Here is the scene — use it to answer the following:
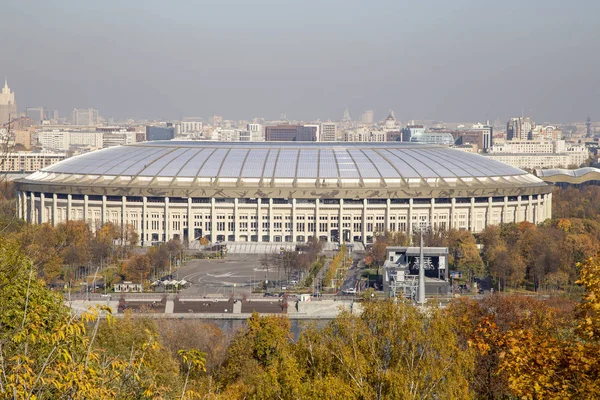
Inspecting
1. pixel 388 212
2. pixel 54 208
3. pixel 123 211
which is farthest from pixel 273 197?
pixel 54 208

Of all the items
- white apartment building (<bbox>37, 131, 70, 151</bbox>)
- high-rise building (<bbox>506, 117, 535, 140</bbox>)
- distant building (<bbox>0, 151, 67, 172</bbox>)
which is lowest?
distant building (<bbox>0, 151, 67, 172</bbox>)

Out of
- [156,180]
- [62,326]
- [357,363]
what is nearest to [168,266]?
[156,180]

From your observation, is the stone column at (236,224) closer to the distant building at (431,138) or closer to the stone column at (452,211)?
the stone column at (452,211)

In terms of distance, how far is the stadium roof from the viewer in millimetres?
64938

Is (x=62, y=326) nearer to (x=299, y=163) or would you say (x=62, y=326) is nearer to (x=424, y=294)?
(x=424, y=294)

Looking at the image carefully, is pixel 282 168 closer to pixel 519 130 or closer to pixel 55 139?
pixel 55 139

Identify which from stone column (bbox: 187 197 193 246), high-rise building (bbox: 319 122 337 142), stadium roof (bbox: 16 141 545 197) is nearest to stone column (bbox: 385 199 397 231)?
stadium roof (bbox: 16 141 545 197)

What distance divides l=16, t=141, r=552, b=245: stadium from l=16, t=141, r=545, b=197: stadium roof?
0.09m

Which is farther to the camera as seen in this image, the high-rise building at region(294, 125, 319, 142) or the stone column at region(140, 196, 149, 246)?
the high-rise building at region(294, 125, 319, 142)

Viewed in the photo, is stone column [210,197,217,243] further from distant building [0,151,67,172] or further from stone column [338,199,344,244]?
distant building [0,151,67,172]

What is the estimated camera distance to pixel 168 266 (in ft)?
177

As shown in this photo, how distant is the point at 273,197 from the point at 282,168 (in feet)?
12.3

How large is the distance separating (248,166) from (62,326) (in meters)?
56.3

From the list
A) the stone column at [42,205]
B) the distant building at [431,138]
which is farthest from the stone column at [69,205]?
the distant building at [431,138]
